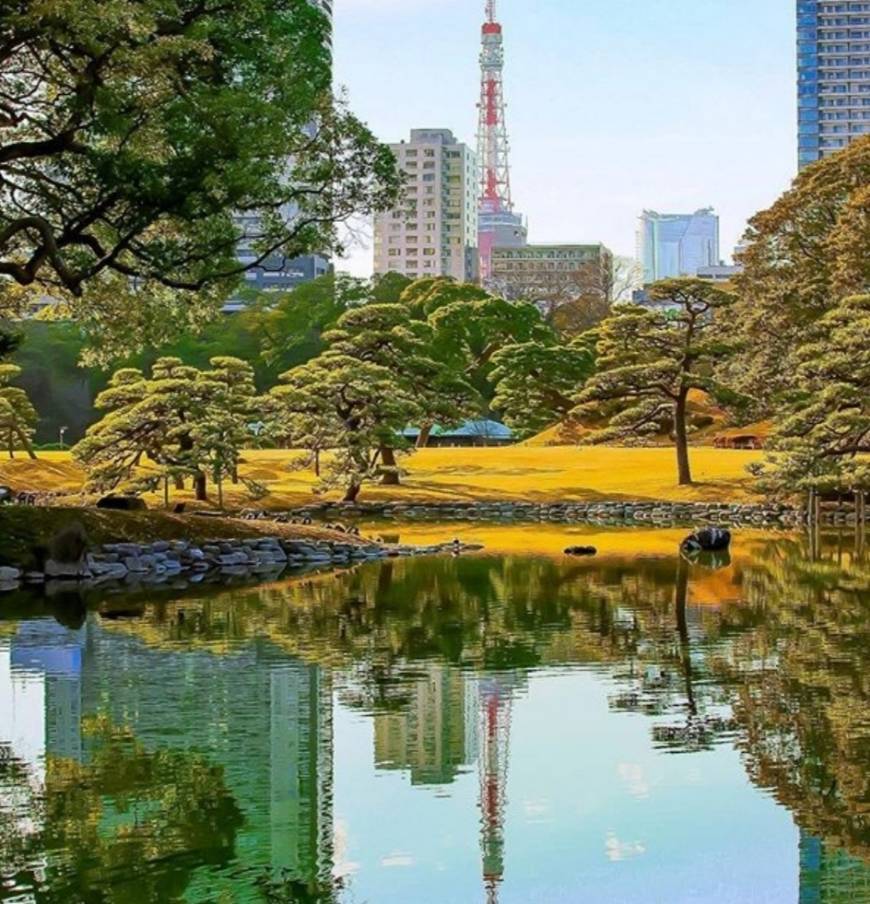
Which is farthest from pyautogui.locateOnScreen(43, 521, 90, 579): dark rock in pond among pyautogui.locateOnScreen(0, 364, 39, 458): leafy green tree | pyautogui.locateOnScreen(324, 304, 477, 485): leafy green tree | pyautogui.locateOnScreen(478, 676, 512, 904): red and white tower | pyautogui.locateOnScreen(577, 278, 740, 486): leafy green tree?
pyautogui.locateOnScreen(0, 364, 39, 458): leafy green tree

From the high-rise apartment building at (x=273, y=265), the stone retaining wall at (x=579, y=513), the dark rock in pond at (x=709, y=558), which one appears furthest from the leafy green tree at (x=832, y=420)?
the high-rise apartment building at (x=273, y=265)

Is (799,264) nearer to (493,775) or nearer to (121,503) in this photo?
(121,503)

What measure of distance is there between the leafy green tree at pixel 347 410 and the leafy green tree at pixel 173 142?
1263 cm

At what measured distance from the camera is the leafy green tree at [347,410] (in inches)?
1205

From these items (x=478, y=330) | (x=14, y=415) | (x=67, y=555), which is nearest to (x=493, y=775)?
(x=67, y=555)

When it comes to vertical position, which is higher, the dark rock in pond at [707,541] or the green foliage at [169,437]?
the green foliage at [169,437]

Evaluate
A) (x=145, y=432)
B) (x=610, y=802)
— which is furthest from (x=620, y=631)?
(x=145, y=432)

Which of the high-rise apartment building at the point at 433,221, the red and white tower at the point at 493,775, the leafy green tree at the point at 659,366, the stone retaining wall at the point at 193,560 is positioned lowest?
the red and white tower at the point at 493,775

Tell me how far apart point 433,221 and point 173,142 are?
12617cm

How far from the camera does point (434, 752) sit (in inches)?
318

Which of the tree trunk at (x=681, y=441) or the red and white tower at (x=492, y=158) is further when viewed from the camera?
the red and white tower at (x=492, y=158)

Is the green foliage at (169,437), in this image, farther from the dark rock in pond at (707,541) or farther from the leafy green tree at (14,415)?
the dark rock in pond at (707,541)

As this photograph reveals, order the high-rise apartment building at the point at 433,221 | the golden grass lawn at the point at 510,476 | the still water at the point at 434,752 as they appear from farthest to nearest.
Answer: the high-rise apartment building at the point at 433,221 < the golden grass lawn at the point at 510,476 < the still water at the point at 434,752

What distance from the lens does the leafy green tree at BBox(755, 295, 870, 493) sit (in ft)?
88.6
